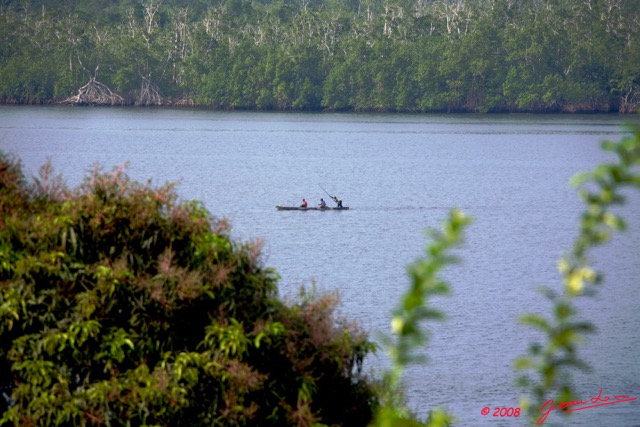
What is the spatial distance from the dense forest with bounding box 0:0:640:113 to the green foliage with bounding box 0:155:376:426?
12661 cm

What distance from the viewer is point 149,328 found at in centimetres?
1299

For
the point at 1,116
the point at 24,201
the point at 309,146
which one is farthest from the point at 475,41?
the point at 24,201

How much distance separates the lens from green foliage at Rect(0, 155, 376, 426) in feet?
40.4

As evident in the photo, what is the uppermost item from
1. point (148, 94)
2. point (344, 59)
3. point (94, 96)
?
point (344, 59)

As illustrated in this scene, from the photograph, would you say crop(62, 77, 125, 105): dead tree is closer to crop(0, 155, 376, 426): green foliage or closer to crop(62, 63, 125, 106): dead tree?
crop(62, 63, 125, 106): dead tree

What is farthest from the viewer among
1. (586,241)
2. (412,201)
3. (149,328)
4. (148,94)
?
(148,94)

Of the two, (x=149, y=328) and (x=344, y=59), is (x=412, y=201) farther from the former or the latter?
(x=344, y=59)

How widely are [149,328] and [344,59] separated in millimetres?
133420

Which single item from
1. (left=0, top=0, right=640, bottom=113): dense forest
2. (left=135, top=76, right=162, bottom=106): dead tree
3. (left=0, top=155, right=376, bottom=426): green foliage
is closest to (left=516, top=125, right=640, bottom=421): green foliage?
(left=0, top=155, right=376, bottom=426): green foliage

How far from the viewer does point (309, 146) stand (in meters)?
106

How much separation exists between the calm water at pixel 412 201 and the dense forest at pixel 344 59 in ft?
10.8

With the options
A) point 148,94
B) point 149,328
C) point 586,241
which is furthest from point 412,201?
point 148,94

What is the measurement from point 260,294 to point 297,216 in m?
42.4

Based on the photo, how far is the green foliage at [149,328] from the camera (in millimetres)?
12312
